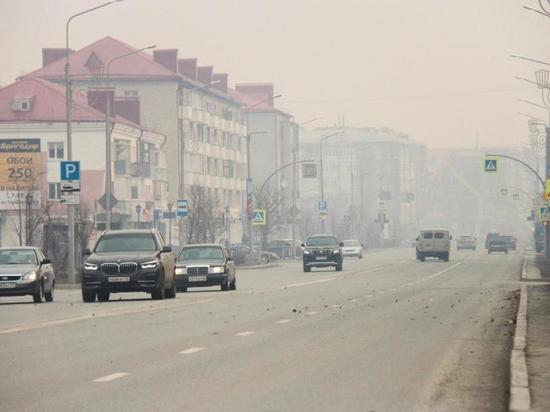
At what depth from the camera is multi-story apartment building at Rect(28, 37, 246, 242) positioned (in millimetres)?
123562

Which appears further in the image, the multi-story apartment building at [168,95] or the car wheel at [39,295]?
the multi-story apartment building at [168,95]

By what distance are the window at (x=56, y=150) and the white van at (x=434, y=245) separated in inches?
988

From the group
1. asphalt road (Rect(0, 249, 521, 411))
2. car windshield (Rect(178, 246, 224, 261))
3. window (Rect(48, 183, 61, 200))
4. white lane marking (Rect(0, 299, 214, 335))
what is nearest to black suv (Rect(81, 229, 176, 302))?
asphalt road (Rect(0, 249, 521, 411))

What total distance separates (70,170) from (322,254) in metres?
21.9

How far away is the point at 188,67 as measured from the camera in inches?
5340

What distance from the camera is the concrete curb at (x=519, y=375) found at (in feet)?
41.8

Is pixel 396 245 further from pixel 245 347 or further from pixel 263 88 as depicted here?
pixel 245 347

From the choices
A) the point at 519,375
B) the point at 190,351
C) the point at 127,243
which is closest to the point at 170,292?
the point at 127,243

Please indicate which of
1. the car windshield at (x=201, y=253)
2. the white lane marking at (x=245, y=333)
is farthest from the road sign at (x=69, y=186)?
the white lane marking at (x=245, y=333)

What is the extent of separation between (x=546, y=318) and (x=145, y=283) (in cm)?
1234

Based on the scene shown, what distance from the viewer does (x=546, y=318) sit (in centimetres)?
2691

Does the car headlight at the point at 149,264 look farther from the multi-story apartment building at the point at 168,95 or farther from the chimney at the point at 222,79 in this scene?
the chimney at the point at 222,79

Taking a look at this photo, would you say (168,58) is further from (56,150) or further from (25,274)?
(25,274)

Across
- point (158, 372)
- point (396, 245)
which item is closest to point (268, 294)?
Result: point (158, 372)
